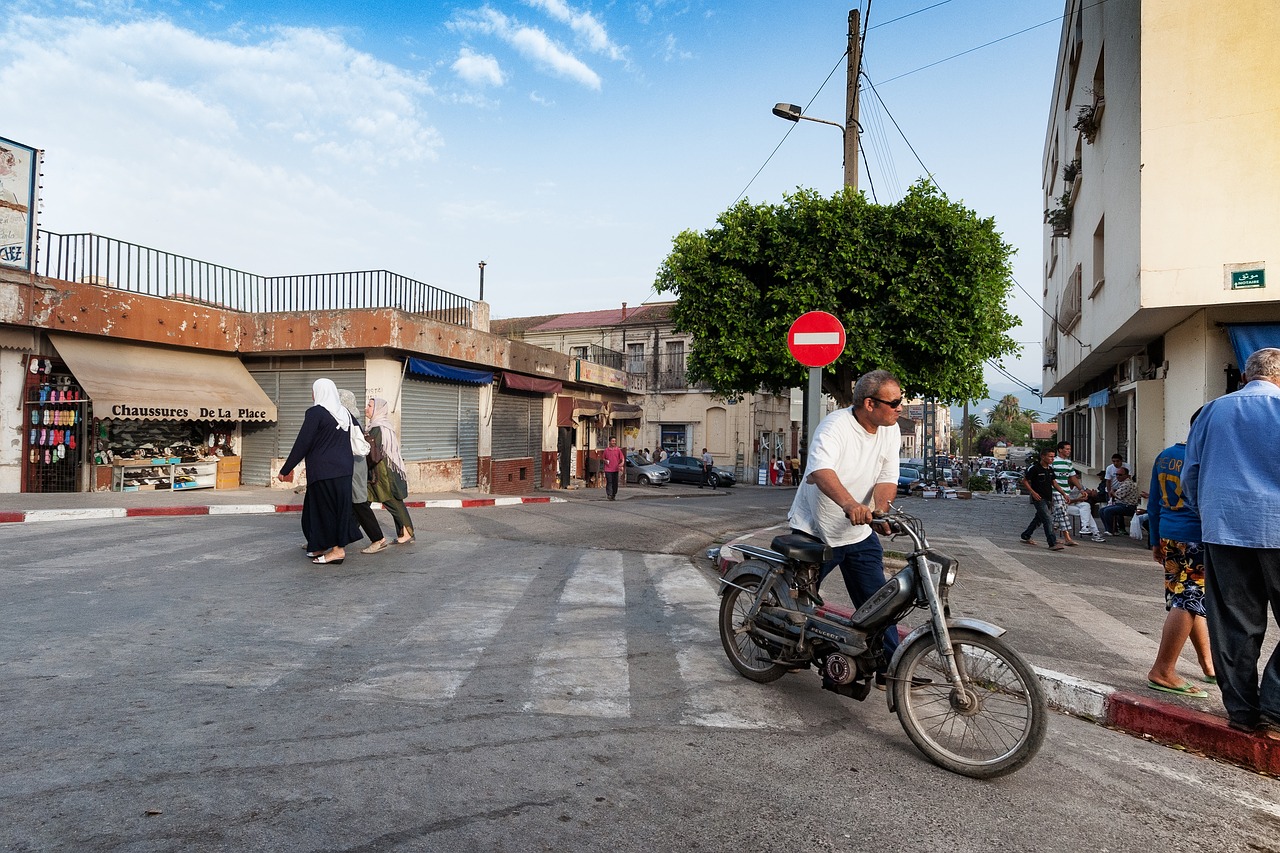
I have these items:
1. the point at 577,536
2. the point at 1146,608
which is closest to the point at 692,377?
the point at 577,536

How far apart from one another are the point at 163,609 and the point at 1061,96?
25153 mm

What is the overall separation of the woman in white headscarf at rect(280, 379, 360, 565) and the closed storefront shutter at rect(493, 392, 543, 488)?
50.4 ft

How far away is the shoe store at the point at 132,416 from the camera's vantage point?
14555 mm

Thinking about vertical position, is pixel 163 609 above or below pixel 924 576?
below

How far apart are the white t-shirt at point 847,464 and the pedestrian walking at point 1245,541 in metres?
1.51

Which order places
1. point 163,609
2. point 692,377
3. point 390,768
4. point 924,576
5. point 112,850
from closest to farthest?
point 112,850, point 390,768, point 924,576, point 163,609, point 692,377

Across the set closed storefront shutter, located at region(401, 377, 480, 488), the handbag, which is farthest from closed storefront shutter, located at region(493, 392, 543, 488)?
the handbag

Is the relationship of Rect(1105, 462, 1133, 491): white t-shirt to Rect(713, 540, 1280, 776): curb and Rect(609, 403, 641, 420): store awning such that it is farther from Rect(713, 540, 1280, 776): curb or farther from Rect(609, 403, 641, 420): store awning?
Rect(609, 403, 641, 420): store awning

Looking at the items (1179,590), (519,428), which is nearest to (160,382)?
(519,428)

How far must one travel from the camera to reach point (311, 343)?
18266 millimetres

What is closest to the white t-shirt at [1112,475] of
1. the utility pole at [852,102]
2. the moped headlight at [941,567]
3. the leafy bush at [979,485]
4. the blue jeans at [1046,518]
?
the blue jeans at [1046,518]

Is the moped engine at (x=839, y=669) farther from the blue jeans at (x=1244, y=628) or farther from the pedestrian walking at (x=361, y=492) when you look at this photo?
the pedestrian walking at (x=361, y=492)

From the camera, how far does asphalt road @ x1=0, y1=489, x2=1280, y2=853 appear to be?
2.65 metres

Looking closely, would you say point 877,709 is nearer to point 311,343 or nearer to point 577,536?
point 577,536
